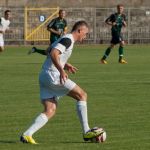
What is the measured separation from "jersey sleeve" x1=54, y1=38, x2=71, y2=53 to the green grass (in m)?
1.36

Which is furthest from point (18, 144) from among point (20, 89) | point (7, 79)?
point (7, 79)

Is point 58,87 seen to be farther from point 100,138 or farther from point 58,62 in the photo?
point 100,138

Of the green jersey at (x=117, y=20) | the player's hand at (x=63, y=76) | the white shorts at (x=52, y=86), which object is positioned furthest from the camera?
the green jersey at (x=117, y=20)

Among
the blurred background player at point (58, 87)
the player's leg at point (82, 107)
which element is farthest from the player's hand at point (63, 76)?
the player's leg at point (82, 107)

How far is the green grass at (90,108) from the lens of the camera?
11.8 m

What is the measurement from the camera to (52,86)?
11.7 meters

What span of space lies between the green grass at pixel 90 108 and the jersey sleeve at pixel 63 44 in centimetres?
136

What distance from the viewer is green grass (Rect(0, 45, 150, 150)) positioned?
38.7 ft

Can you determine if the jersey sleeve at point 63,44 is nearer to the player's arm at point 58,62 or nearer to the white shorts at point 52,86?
the player's arm at point 58,62

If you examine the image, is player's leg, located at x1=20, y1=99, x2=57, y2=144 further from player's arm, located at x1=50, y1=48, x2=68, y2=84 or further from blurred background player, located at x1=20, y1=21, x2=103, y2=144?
player's arm, located at x1=50, y1=48, x2=68, y2=84

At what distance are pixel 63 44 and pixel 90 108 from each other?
15.3ft

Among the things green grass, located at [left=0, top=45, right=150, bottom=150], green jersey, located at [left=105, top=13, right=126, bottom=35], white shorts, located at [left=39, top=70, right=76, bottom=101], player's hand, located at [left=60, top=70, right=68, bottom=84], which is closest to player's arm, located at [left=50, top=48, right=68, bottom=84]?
player's hand, located at [left=60, top=70, right=68, bottom=84]

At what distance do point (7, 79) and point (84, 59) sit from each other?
35.7 ft

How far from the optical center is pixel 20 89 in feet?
65.8
